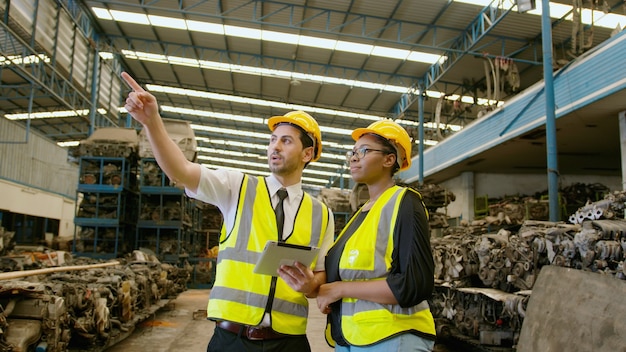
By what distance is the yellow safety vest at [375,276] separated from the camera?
1.87 meters

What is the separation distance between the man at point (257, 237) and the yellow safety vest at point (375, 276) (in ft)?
0.61

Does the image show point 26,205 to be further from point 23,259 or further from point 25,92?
point 23,259

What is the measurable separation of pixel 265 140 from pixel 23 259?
68.4 ft

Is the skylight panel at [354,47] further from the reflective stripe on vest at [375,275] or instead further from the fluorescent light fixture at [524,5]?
the reflective stripe on vest at [375,275]

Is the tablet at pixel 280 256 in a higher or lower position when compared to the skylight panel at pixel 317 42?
lower

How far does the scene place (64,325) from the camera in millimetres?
4195

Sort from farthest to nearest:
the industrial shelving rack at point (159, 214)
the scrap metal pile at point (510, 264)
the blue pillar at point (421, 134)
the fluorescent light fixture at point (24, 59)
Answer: the blue pillar at point (421, 134)
the fluorescent light fixture at point (24, 59)
the industrial shelving rack at point (159, 214)
the scrap metal pile at point (510, 264)

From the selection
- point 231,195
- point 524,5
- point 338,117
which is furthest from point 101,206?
point 338,117

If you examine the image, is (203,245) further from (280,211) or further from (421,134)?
(280,211)

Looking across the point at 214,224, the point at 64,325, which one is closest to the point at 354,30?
the point at 214,224

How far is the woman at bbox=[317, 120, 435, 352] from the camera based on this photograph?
183cm

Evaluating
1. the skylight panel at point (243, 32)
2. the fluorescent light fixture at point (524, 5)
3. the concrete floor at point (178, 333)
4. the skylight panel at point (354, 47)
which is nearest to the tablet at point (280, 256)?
the concrete floor at point (178, 333)

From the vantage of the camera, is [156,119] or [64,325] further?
[64,325]

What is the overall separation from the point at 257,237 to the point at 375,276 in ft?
1.86
